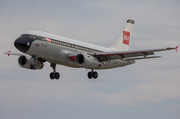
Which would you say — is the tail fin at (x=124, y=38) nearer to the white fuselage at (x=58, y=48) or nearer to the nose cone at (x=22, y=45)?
the white fuselage at (x=58, y=48)

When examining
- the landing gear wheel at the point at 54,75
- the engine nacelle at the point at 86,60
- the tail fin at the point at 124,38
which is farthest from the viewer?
the tail fin at the point at 124,38

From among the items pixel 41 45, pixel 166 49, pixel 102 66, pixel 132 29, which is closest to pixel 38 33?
pixel 41 45

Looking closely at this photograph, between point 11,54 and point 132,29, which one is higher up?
point 132,29

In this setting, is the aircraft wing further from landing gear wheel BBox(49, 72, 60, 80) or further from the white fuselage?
landing gear wheel BBox(49, 72, 60, 80)

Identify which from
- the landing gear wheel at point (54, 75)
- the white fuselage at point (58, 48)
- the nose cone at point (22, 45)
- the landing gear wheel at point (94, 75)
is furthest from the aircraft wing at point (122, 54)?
the nose cone at point (22, 45)

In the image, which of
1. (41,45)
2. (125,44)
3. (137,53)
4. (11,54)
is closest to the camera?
(41,45)

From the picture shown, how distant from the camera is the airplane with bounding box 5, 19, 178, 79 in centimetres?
4297

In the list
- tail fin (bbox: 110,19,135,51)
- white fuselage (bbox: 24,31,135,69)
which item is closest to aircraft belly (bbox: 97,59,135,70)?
white fuselage (bbox: 24,31,135,69)

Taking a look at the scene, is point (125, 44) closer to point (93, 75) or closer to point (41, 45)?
point (93, 75)

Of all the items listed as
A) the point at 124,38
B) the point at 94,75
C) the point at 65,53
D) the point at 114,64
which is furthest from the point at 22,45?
the point at 124,38

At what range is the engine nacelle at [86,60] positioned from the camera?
4509 centimetres

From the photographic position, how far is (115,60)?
51.0 m

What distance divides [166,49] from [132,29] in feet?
67.6

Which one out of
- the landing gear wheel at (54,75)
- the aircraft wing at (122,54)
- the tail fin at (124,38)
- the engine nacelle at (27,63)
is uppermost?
the tail fin at (124,38)
